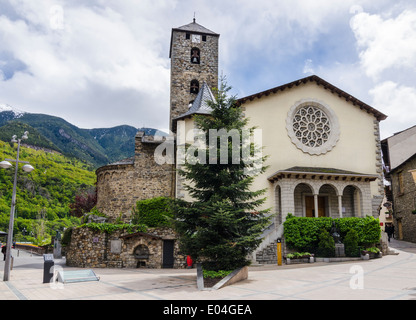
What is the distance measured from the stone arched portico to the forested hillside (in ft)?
128

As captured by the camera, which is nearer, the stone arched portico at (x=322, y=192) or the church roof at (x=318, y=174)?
the church roof at (x=318, y=174)

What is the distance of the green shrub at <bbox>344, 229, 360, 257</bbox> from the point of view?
65.3 feet

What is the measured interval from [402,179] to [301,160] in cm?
1363

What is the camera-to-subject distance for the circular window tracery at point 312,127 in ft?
78.7

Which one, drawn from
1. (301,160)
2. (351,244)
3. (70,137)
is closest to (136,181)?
(301,160)

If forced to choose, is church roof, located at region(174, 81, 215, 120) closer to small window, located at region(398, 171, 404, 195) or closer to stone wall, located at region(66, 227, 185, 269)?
stone wall, located at region(66, 227, 185, 269)

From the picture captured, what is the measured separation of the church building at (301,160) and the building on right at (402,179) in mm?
6509

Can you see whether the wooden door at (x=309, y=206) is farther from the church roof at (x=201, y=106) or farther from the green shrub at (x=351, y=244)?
the church roof at (x=201, y=106)

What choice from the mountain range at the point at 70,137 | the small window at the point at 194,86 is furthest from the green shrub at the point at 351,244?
the mountain range at the point at 70,137

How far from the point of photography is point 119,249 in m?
20.7

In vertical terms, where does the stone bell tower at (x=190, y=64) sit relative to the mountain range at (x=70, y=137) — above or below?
below

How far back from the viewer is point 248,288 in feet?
35.6
